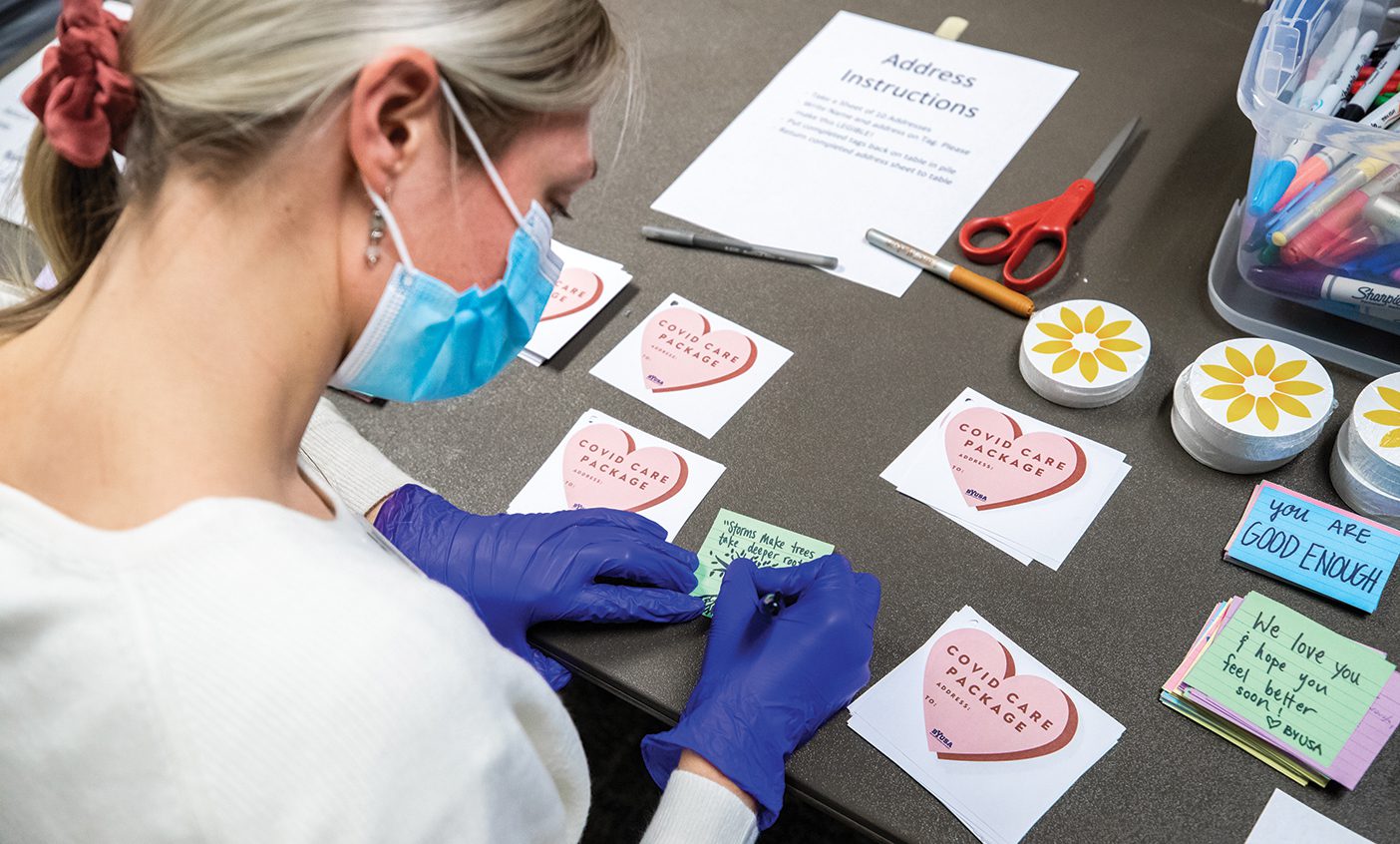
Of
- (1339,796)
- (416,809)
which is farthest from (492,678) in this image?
(1339,796)

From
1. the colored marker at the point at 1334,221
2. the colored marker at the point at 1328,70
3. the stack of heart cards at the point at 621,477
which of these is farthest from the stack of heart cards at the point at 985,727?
the colored marker at the point at 1328,70

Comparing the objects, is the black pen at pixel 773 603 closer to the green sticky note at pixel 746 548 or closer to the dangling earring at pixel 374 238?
the green sticky note at pixel 746 548

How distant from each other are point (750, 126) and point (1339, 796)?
0.93m

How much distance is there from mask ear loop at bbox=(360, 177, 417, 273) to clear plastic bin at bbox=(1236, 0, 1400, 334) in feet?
2.42

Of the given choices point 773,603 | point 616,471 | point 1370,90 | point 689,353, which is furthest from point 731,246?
point 1370,90

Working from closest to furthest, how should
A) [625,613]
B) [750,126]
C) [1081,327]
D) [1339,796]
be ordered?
[1339,796]
[625,613]
[1081,327]
[750,126]

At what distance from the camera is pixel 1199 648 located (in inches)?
32.6

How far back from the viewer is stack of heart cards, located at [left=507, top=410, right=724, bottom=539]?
976 millimetres

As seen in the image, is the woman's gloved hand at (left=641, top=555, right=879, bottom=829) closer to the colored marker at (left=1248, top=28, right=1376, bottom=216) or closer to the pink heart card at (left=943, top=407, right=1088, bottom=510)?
the pink heart card at (left=943, top=407, right=1088, bottom=510)

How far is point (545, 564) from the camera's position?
2.96ft

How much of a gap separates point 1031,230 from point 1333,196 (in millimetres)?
279

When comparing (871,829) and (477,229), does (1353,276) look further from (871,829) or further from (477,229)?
(477,229)

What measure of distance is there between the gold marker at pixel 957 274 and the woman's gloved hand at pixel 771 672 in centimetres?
36

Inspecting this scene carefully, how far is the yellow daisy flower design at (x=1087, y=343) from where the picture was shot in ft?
3.22
